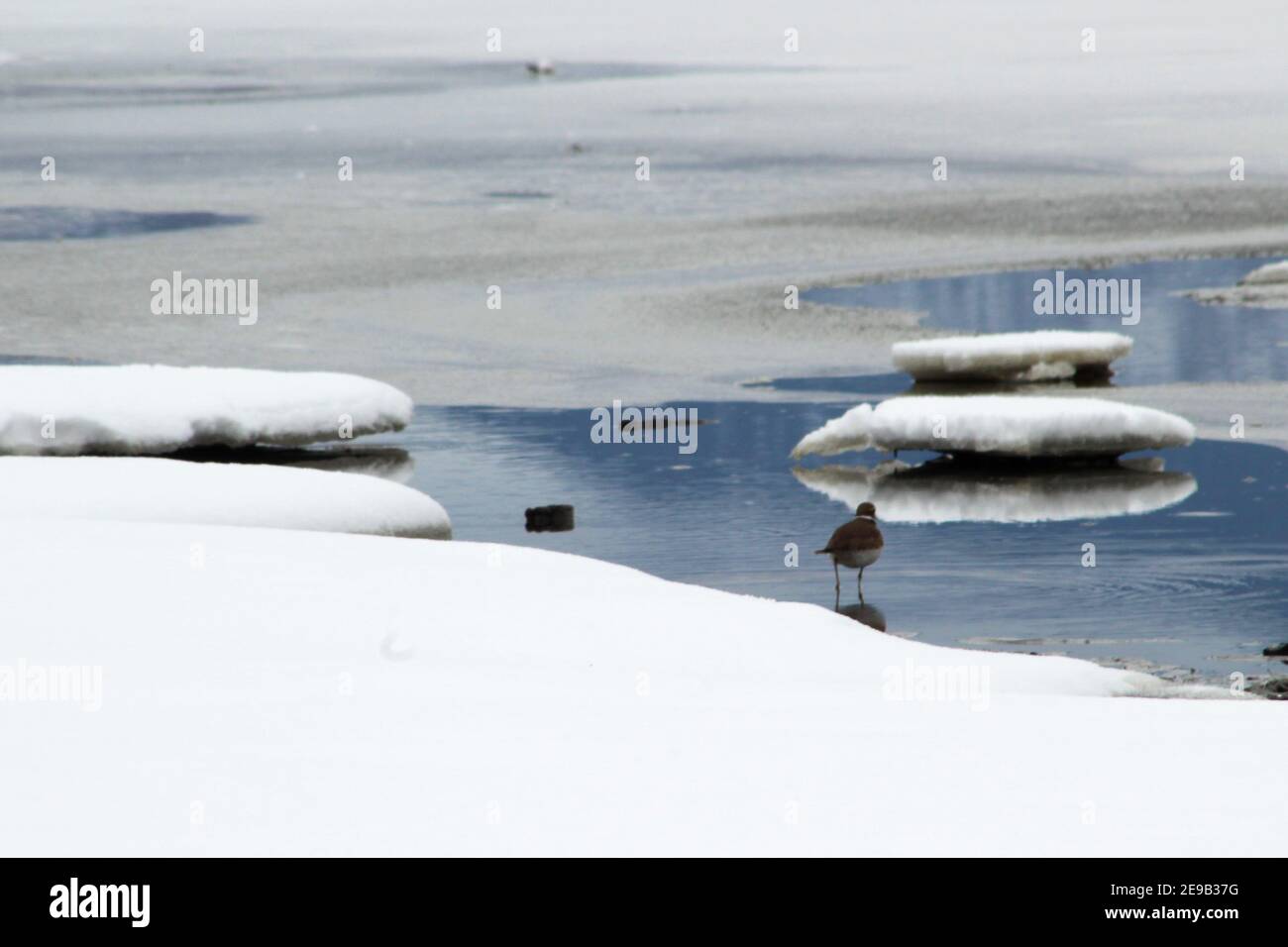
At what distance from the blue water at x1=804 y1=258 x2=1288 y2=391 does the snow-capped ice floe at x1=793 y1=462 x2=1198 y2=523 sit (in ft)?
8.21

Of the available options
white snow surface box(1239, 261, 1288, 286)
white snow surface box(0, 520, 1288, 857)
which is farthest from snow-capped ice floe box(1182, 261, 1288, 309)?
white snow surface box(0, 520, 1288, 857)

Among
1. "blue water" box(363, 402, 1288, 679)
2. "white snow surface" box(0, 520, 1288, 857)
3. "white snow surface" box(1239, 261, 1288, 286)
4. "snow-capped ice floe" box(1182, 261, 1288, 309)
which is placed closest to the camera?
"white snow surface" box(0, 520, 1288, 857)

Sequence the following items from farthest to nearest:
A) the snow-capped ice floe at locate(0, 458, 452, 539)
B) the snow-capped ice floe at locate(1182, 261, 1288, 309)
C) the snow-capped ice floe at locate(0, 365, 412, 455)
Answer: the snow-capped ice floe at locate(1182, 261, 1288, 309), the snow-capped ice floe at locate(0, 365, 412, 455), the snow-capped ice floe at locate(0, 458, 452, 539)

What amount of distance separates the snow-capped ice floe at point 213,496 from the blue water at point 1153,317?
4975 mm

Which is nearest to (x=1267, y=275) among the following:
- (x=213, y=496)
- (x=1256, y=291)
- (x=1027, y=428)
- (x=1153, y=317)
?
(x=1256, y=291)

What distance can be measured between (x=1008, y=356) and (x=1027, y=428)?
2531 mm

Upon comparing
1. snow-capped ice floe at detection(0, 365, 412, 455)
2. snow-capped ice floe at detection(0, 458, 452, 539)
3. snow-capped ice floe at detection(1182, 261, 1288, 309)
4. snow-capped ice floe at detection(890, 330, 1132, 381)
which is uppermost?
snow-capped ice floe at detection(1182, 261, 1288, 309)

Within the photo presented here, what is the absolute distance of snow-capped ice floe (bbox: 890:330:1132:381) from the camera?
1265 cm

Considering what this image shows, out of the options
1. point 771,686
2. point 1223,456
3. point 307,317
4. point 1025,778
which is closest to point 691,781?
point 1025,778

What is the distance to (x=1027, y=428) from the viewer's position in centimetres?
1021

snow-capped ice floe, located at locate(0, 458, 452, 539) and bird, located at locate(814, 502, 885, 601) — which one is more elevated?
snow-capped ice floe, located at locate(0, 458, 452, 539)

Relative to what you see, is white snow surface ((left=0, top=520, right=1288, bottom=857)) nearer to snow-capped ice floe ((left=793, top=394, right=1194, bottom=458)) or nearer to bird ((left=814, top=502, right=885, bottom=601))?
bird ((left=814, top=502, right=885, bottom=601))

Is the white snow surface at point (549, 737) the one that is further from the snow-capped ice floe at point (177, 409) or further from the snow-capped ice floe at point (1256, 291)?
the snow-capped ice floe at point (1256, 291)
